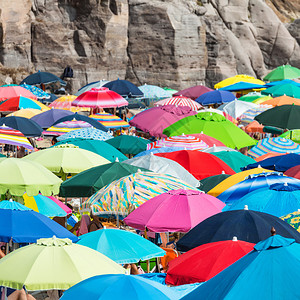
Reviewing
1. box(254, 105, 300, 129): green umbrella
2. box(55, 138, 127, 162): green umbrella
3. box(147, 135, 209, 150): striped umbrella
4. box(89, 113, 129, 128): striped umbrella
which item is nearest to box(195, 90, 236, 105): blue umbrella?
box(89, 113, 129, 128): striped umbrella

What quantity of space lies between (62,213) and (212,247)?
164 inches

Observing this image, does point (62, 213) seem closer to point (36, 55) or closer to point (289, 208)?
point (289, 208)

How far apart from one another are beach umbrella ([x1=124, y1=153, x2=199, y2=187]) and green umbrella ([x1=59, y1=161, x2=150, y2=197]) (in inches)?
25.5

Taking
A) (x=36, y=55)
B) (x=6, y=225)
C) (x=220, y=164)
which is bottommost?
(x=36, y=55)

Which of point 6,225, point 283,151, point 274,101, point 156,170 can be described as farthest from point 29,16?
point 6,225

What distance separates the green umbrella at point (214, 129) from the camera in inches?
728

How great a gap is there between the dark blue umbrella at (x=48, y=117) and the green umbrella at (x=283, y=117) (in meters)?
5.36

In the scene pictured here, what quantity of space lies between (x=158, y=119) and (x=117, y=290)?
1462cm

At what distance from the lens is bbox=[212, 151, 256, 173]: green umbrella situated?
15.7m

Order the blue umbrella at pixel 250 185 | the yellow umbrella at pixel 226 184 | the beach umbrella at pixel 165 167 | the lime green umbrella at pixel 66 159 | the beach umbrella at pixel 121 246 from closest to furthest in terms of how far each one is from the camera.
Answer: the beach umbrella at pixel 121 246, the blue umbrella at pixel 250 185, the yellow umbrella at pixel 226 184, the beach umbrella at pixel 165 167, the lime green umbrella at pixel 66 159

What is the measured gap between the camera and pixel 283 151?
17312 millimetres

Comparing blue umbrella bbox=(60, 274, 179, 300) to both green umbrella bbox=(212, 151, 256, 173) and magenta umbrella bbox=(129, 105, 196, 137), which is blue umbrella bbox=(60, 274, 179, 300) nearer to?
green umbrella bbox=(212, 151, 256, 173)

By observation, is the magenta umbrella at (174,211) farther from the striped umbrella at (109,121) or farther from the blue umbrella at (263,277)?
the striped umbrella at (109,121)

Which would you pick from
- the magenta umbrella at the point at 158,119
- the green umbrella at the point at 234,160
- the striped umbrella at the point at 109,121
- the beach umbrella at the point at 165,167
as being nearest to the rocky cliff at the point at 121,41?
the striped umbrella at the point at 109,121
